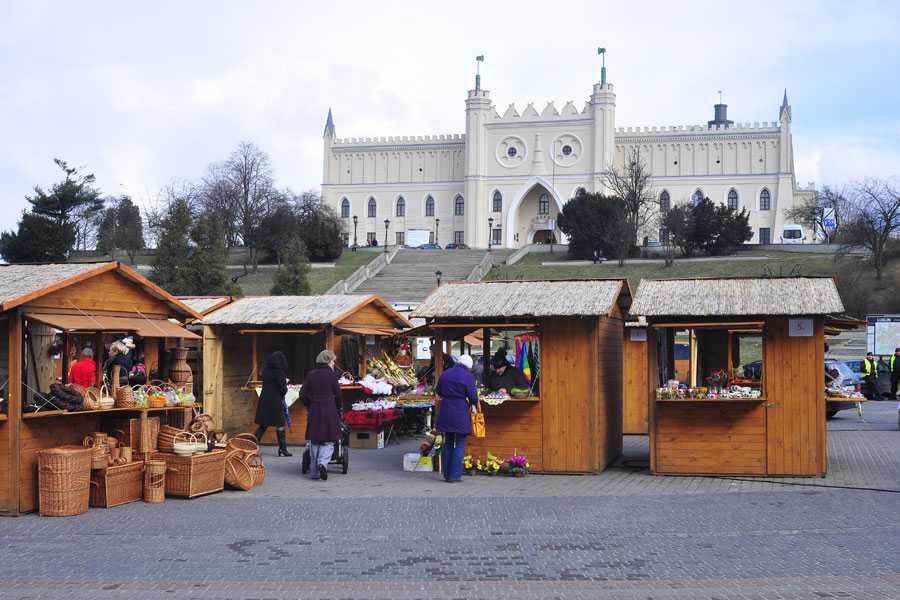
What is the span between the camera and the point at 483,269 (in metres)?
70.6

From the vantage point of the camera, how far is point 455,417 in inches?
567

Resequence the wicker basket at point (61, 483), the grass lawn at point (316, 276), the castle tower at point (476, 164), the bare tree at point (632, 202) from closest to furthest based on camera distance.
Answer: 1. the wicker basket at point (61, 483)
2. the grass lawn at point (316, 276)
3. the bare tree at point (632, 202)
4. the castle tower at point (476, 164)

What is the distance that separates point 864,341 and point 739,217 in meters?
28.9

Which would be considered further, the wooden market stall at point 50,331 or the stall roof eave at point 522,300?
the stall roof eave at point 522,300

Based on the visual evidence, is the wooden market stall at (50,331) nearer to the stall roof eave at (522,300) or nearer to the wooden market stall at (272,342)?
the stall roof eave at (522,300)

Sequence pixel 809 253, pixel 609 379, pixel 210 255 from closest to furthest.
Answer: pixel 609 379
pixel 210 255
pixel 809 253

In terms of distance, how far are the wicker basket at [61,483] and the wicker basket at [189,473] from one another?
1.13 meters

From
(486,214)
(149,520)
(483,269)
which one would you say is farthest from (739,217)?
(149,520)

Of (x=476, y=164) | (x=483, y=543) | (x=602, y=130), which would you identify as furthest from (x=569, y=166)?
(x=483, y=543)

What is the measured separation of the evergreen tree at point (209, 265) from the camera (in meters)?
48.1

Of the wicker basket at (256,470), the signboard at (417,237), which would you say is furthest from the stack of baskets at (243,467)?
the signboard at (417,237)

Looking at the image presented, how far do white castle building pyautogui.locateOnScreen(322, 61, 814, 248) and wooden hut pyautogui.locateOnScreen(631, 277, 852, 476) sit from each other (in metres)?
77.5

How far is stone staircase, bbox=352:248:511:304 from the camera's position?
2392 inches

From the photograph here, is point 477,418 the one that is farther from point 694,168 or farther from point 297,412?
point 694,168
